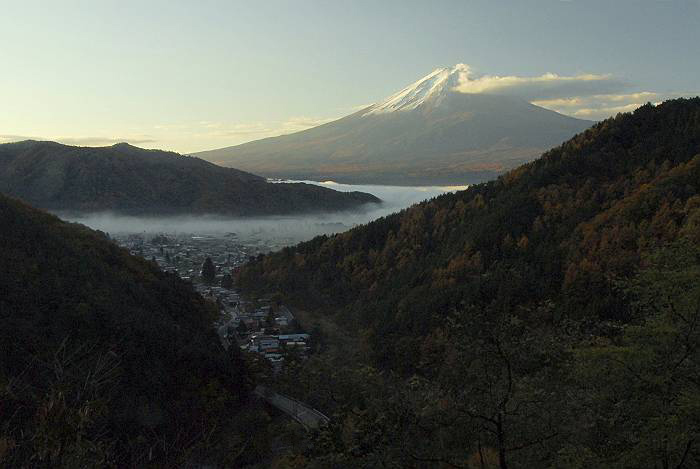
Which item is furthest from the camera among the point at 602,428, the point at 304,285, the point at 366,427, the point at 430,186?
the point at 430,186

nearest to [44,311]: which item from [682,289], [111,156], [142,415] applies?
[142,415]

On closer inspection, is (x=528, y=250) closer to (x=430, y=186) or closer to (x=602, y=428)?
(x=602, y=428)

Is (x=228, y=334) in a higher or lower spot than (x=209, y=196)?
lower

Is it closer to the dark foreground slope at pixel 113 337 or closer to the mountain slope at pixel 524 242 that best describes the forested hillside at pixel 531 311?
the mountain slope at pixel 524 242

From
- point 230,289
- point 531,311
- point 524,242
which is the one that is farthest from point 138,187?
point 531,311

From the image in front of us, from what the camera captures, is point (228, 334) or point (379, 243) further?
point (379, 243)

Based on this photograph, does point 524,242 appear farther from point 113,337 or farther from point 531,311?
point 531,311

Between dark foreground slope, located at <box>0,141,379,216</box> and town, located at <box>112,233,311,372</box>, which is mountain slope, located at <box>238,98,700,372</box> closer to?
town, located at <box>112,233,311,372</box>
